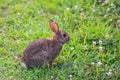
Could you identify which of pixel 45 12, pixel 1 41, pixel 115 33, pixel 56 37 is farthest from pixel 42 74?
pixel 45 12

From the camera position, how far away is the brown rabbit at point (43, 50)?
525 cm

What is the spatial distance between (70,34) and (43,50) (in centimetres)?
109

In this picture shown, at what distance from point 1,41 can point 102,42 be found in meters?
1.75

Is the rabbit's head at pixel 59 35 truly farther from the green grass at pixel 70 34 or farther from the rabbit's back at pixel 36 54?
the green grass at pixel 70 34

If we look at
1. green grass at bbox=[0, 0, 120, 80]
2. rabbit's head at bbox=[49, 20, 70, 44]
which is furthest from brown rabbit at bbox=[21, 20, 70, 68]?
green grass at bbox=[0, 0, 120, 80]

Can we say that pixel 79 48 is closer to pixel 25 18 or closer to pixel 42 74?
pixel 42 74

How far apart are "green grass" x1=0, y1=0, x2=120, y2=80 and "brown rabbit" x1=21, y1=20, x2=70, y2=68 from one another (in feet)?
0.45

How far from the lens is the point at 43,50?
208 inches

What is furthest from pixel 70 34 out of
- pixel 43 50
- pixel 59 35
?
pixel 43 50

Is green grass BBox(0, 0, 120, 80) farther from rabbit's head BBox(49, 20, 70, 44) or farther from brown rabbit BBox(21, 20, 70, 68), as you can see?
rabbit's head BBox(49, 20, 70, 44)

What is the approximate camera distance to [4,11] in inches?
283

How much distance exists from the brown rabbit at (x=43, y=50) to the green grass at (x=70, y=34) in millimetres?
136

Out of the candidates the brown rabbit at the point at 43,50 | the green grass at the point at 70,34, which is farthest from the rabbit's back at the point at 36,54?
the green grass at the point at 70,34

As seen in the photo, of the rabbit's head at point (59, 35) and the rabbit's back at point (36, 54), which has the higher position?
the rabbit's head at point (59, 35)
